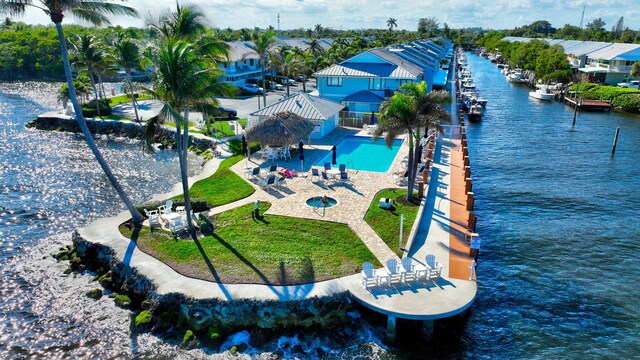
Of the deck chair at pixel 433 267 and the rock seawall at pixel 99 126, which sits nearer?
the deck chair at pixel 433 267

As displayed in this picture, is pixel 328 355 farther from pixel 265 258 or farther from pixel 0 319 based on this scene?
pixel 0 319

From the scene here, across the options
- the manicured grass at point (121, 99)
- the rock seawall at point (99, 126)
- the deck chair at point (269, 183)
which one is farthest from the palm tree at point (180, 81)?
the manicured grass at point (121, 99)

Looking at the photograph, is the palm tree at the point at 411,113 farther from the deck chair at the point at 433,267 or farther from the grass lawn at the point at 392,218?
the deck chair at the point at 433,267

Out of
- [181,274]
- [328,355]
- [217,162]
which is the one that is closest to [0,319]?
[181,274]

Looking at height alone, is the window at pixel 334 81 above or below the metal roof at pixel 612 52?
below

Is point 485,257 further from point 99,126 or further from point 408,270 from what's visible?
point 99,126

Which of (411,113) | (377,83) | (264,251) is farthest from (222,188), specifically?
(377,83)

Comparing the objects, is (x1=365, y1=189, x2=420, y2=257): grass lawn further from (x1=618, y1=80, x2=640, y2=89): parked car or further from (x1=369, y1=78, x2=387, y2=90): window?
(x1=618, y1=80, x2=640, y2=89): parked car
